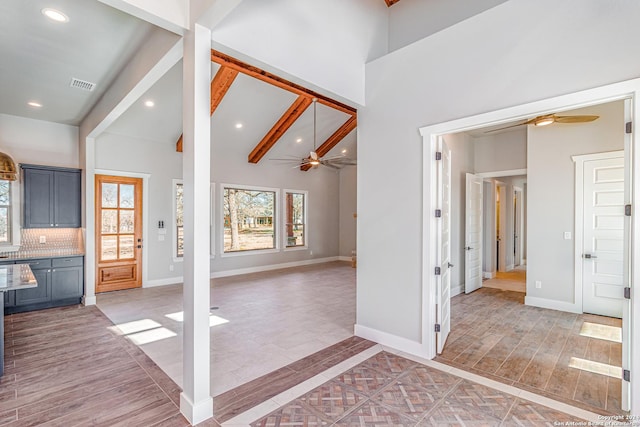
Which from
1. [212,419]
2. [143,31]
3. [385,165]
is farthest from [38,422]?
[385,165]

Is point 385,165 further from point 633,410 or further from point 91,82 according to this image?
point 91,82

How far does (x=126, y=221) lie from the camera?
20.8 ft

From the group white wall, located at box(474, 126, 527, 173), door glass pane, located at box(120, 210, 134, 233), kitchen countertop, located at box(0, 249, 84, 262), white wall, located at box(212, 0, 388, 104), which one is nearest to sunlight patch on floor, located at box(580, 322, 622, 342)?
white wall, located at box(474, 126, 527, 173)

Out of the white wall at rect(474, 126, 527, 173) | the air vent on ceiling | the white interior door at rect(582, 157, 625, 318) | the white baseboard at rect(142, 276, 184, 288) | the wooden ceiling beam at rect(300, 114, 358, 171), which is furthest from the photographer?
the wooden ceiling beam at rect(300, 114, 358, 171)

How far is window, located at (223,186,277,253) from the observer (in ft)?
→ 26.4

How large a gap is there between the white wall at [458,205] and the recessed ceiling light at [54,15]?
18.0 feet

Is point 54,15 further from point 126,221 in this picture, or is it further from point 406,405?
point 406,405

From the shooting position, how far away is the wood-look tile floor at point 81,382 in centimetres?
230

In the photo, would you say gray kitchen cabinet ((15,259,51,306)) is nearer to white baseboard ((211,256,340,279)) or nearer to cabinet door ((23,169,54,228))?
cabinet door ((23,169,54,228))

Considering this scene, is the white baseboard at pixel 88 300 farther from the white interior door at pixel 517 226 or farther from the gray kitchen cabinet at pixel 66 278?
the white interior door at pixel 517 226

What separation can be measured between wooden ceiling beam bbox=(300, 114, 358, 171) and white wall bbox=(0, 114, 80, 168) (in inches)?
222

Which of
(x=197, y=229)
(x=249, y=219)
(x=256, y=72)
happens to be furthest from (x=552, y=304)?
(x=249, y=219)

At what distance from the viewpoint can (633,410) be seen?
2104 mm

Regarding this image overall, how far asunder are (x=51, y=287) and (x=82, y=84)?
330 cm
